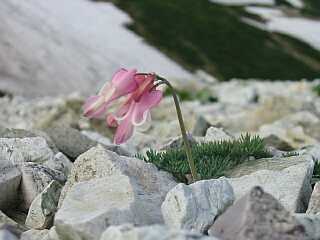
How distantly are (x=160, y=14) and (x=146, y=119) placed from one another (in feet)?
173

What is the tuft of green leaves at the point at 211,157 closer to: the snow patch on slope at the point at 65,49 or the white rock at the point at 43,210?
the white rock at the point at 43,210

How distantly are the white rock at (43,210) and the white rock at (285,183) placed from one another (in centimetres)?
106

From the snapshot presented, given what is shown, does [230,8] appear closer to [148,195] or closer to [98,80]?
[98,80]

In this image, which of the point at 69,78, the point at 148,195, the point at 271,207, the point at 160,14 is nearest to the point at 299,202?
the point at 148,195

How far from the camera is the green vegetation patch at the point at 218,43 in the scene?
4988 cm

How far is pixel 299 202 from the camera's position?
4805mm

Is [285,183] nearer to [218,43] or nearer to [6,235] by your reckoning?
[6,235]

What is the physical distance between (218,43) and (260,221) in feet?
167

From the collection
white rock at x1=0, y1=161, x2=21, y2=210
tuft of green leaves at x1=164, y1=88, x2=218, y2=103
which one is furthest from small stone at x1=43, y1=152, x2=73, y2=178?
tuft of green leaves at x1=164, y1=88, x2=218, y2=103

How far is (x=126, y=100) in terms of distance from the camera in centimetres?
454

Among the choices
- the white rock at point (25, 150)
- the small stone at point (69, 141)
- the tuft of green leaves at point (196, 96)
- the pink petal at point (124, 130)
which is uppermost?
the pink petal at point (124, 130)

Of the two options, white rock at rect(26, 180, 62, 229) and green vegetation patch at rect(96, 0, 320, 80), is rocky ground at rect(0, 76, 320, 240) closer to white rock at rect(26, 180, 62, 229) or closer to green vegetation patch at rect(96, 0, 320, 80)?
white rock at rect(26, 180, 62, 229)

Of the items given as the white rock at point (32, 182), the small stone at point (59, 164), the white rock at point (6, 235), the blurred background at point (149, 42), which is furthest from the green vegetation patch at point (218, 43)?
the white rock at point (6, 235)

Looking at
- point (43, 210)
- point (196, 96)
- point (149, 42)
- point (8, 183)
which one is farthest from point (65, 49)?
point (43, 210)
